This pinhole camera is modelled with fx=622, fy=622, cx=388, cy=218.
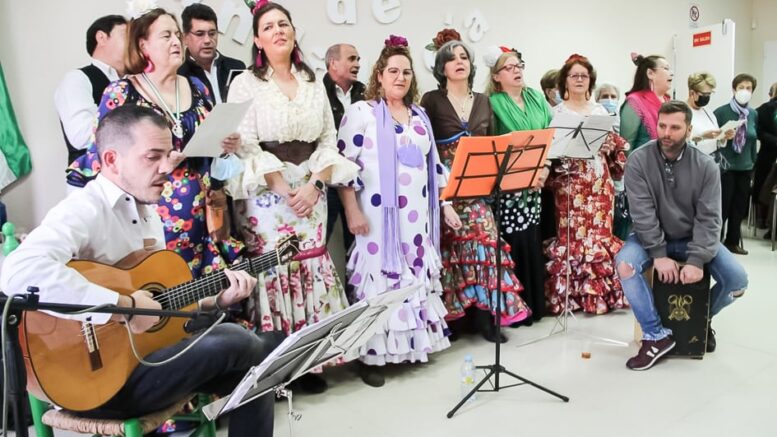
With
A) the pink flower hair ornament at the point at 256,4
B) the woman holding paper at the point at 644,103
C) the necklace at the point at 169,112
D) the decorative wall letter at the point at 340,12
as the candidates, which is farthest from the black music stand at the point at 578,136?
the necklace at the point at 169,112

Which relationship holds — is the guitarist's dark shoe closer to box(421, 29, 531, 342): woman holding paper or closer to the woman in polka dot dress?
the woman in polka dot dress

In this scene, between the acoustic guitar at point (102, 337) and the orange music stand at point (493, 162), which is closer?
the acoustic guitar at point (102, 337)

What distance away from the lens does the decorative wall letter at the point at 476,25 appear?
444 cm

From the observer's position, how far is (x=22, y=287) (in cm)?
145

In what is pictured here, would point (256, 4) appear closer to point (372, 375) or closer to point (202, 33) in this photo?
point (202, 33)

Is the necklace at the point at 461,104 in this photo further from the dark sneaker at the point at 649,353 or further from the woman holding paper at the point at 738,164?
the woman holding paper at the point at 738,164

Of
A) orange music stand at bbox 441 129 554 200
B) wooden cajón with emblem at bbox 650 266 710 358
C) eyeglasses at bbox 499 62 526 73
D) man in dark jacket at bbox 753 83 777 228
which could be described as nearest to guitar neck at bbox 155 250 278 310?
orange music stand at bbox 441 129 554 200

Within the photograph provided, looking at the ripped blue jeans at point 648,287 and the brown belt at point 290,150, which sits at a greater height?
the brown belt at point 290,150

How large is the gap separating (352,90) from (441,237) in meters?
0.97

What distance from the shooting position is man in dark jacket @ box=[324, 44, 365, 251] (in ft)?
11.2

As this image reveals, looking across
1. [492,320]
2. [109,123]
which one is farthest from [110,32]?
[492,320]

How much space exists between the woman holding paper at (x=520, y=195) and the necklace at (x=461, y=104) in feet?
0.87

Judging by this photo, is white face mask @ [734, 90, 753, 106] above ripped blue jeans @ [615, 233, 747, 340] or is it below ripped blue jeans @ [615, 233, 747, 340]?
above

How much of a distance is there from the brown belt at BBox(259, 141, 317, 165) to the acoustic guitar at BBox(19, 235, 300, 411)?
90 cm
